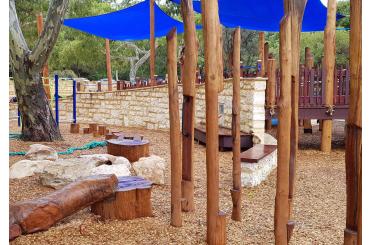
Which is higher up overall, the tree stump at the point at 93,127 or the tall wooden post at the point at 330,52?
the tall wooden post at the point at 330,52

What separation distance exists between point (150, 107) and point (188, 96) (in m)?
7.95

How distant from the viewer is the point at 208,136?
2645 mm

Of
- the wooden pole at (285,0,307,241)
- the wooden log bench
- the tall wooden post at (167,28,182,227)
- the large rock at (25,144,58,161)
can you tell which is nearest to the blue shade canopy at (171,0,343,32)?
the wooden log bench

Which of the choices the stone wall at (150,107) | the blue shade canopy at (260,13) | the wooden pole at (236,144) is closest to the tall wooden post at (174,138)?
the wooden pole at (236,144)

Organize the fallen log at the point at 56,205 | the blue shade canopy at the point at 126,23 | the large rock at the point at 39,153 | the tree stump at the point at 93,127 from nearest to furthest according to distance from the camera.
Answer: the fallen log at the point at 56,205, the large rock at the point at 39,153, the tree stump at the point at 93,127, the blue shade canopy at the point at 126,23

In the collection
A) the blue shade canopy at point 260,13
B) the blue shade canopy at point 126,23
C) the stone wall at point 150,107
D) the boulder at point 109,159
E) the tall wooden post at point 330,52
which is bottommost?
the boulder at point 109,159

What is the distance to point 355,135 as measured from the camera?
75.9 inches

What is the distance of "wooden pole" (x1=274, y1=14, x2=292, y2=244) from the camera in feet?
8.29

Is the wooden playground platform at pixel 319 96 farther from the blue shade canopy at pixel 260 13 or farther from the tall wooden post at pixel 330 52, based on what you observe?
the blue shade canopy at pixel 260 13

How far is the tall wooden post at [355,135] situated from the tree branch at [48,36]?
609 cm

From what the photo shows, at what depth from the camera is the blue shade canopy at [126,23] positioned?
1216 cm

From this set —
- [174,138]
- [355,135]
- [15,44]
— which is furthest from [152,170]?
[15,44]

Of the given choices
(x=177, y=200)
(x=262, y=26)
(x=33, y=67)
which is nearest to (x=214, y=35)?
(x=177, y=200)

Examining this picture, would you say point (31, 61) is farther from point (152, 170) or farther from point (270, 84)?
point (270, 84)
